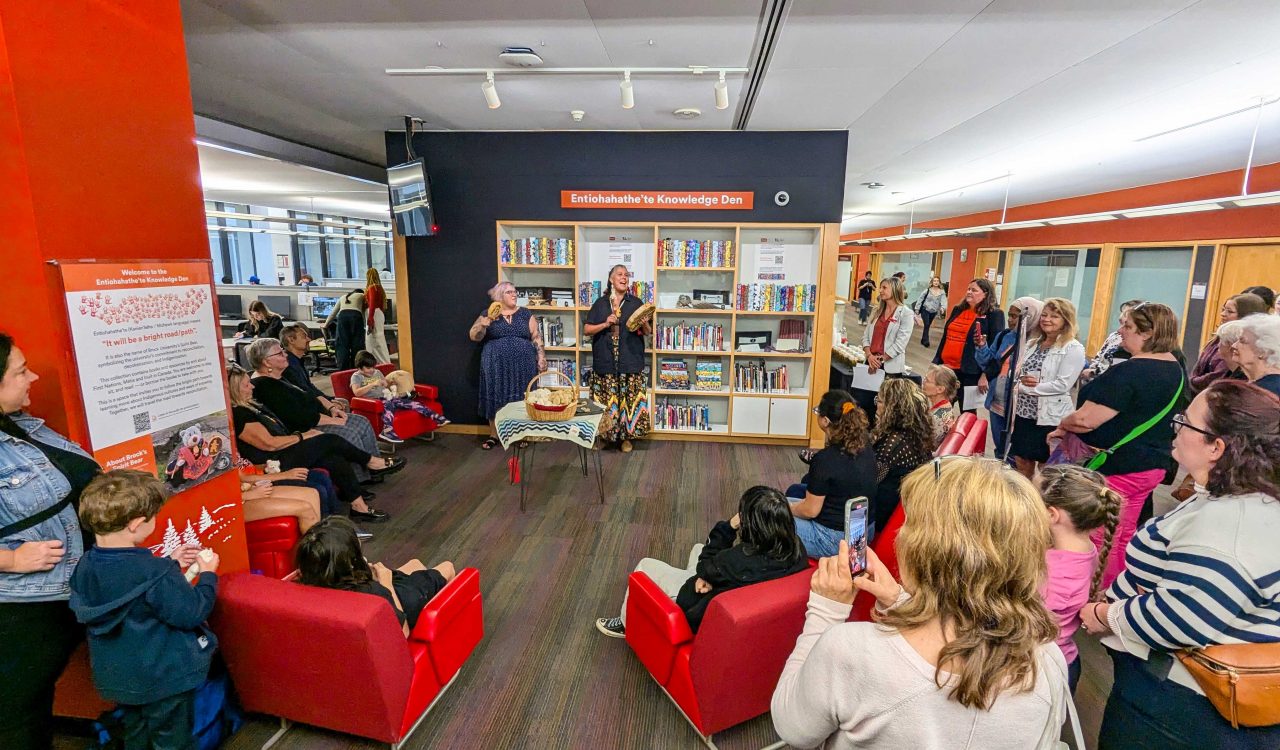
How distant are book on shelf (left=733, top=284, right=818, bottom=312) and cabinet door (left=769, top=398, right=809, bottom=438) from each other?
3.18 feet

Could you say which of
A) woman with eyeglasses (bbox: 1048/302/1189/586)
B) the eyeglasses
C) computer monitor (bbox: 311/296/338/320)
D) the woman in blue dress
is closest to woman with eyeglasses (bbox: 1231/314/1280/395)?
woman with eyeglasses (bbox: 1048/302/1189/586)

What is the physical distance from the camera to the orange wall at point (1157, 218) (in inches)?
275

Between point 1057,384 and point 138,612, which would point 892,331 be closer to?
point 1057,384

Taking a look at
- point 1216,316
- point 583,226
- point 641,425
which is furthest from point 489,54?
point 1216,316

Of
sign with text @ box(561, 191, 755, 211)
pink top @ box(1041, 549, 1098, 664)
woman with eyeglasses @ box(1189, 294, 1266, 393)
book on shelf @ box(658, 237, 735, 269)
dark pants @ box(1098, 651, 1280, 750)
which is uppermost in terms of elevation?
sign with text @ box(561, 191, 755, 211)

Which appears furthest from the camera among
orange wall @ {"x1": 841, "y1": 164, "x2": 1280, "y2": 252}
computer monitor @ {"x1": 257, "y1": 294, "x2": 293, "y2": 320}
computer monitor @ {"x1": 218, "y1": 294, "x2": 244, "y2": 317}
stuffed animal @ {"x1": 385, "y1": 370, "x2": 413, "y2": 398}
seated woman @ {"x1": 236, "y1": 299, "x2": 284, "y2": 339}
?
computer monitor @ {"x1": 257, "y1": 294, "x2": 293, "y2": 320}

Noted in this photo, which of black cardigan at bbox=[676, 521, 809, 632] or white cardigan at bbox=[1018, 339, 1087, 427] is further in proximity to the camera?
white cardigan at bbox=[1018, 339, 1087, 427]

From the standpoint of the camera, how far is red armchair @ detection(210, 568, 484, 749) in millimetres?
1907

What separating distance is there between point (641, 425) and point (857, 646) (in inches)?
194

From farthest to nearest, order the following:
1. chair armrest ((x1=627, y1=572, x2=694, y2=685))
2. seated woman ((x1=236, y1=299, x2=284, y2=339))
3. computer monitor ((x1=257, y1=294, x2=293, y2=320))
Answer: computer monitor ((x1=257, y1=294, x2=293, y2=320)) < seated woman ((x1=236, y1=299, x2=284, y2=339)) < chair armrest ((x1=627, y1=572, x2=694, y2=685))

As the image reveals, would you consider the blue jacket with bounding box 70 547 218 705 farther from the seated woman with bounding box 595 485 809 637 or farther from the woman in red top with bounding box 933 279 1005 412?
the woman in red top with bounding box 933 279 1005 412

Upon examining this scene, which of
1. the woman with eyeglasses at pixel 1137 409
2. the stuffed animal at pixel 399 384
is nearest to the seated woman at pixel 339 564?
the woman with eyeglasses at pixel 1137 409

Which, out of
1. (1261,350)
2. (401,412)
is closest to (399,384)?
(401,412)

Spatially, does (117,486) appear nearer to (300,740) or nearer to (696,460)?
(300,740)
